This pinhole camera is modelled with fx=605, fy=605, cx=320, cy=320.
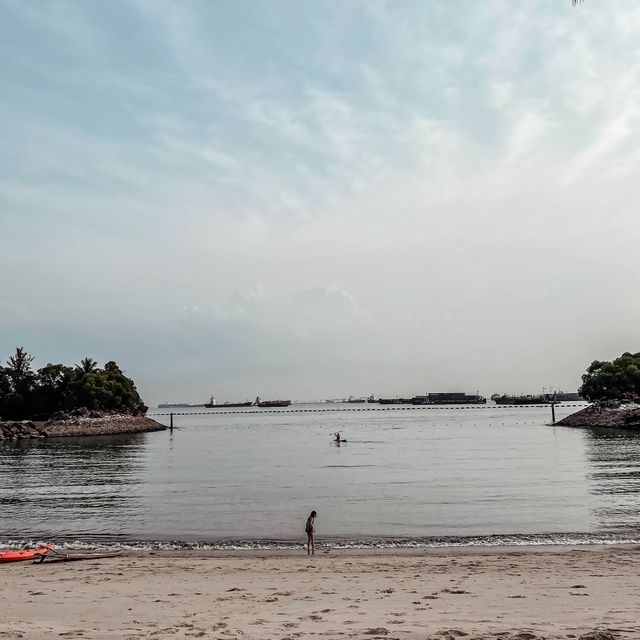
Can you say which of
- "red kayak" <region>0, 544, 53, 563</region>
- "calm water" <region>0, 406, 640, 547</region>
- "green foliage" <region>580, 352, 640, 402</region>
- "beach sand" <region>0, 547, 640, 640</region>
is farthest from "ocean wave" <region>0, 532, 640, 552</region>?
"green foliage" <region>580, 352, 640, 402</region>

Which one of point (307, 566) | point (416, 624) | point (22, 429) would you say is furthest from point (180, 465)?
point (22, 429)

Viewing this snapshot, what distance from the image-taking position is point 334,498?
35.6 m

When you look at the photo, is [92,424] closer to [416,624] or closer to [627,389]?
[627,389]

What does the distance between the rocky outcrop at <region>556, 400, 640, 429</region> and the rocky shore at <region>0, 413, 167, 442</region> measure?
3661 inches

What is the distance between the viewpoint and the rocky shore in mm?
114562

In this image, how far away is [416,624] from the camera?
37.5 ft

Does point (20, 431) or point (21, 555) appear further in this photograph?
point (20, 431)

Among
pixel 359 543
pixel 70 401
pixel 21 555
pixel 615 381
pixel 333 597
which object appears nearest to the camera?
pixel 333 597

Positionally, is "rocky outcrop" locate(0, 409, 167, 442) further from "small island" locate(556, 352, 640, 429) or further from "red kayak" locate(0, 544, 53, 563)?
"red kayak" locate(0, 544, 53, 563)

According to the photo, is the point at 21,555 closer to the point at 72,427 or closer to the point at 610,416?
the point at 72,427

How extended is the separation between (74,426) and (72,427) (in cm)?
55

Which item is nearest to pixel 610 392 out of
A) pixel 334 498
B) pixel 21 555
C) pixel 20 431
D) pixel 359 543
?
pixel 334 498

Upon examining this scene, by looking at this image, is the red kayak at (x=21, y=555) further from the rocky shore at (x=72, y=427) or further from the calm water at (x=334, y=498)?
the rocky shore at (x=72, y=427)

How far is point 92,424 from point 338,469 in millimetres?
86633
